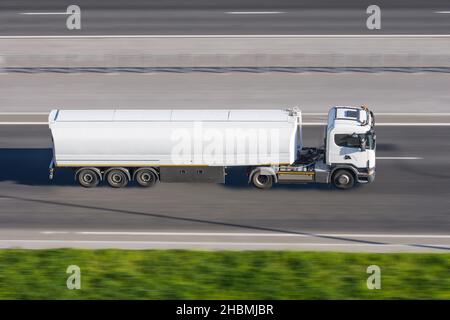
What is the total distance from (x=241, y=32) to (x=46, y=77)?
9.77m

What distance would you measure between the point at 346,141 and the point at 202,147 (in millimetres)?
4744

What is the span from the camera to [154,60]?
42781 millimetres

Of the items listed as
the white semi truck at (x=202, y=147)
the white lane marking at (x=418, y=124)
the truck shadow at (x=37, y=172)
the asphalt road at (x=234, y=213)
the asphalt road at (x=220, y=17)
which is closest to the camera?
the asphalt road at (x=234, y=213)

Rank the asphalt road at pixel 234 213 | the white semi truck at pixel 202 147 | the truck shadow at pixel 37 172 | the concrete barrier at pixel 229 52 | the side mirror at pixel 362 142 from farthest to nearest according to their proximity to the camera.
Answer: the concrete barrier at pixel 229 52
the truck shadow at pixel 37 172
the side mirror at pixel 362 142
the white semi truck at pixel 202 147
the asphalt road at pixel 234 213

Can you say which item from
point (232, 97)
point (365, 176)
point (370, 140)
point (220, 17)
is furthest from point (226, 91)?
point (365, 176)

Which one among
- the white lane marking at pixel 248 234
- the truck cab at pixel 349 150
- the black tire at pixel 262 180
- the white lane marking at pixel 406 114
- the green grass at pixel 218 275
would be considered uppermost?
the white lane marking at pixel 406 114

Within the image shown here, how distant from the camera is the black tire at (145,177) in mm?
31172

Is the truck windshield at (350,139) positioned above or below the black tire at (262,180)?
above

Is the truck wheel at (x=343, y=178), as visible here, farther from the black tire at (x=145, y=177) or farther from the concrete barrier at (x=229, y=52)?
the concrete barrier at (x=229, y=52)

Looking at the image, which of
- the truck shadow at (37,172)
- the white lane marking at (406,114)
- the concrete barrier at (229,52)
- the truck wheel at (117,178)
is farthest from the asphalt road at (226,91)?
the truck wheel at (117,178)

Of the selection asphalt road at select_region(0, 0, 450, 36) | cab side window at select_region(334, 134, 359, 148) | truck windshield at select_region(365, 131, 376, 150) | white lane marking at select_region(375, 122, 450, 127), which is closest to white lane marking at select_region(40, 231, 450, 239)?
cab side window at select_region(334, 134, 359, 148)

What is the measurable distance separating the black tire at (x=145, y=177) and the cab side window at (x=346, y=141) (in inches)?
241
